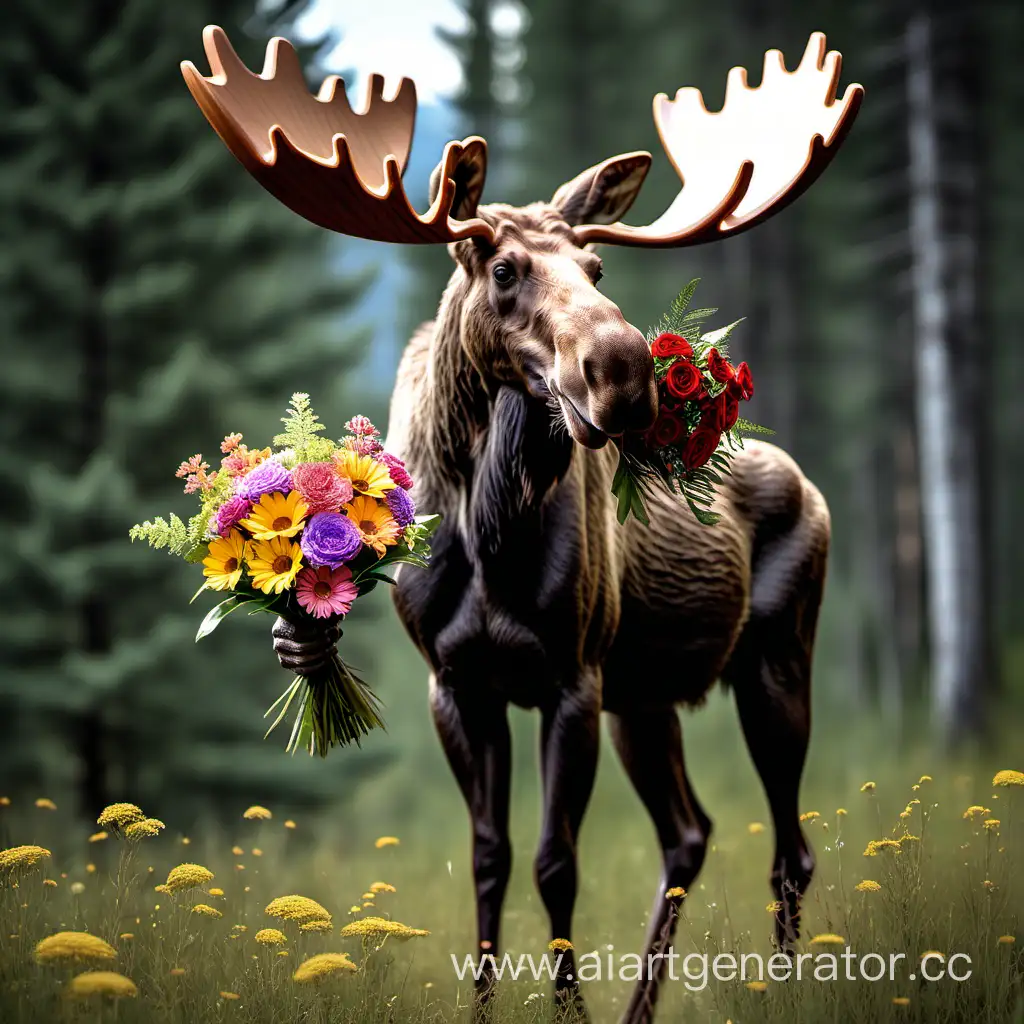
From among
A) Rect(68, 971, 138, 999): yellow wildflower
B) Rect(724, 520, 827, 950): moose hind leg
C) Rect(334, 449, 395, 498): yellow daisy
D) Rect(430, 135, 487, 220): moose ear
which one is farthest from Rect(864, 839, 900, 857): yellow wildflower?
Rect(430, 135, 487, 220): moose ear

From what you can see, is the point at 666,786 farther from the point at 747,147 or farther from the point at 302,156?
the point at 302,156

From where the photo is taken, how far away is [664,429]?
364 centimetres

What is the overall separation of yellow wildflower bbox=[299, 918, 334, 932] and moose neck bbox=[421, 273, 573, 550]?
3.93 ft

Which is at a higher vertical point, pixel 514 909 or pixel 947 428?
pixel 947 428

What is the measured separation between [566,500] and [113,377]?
18.0ft

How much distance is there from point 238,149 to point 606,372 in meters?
1.22

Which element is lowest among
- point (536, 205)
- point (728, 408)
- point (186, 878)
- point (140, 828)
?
point (186, 878)

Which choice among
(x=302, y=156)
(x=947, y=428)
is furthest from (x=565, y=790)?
(x=947, y=428)

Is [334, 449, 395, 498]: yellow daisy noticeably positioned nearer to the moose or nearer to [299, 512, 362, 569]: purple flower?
[299, 512, 362, 569]: purple flower

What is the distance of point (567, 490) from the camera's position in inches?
153

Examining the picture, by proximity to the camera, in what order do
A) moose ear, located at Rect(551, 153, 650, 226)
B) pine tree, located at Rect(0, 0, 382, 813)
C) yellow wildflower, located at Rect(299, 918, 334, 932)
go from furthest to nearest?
pine tree, located at Rect(0, 0, 382, 813)
moose ear, located at Rect(551, 153, 650, 226)
yellow wildflower, located at Rect(299, 918, 334, 932)

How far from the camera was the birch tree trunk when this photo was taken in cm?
962

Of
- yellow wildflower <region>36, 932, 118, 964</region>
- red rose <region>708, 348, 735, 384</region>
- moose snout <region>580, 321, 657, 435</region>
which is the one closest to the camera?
yellow wildflower <region>36, 932, 118, 964</region>

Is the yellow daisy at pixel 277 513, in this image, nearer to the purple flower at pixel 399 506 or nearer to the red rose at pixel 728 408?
the purple flower at pixel 399 506
